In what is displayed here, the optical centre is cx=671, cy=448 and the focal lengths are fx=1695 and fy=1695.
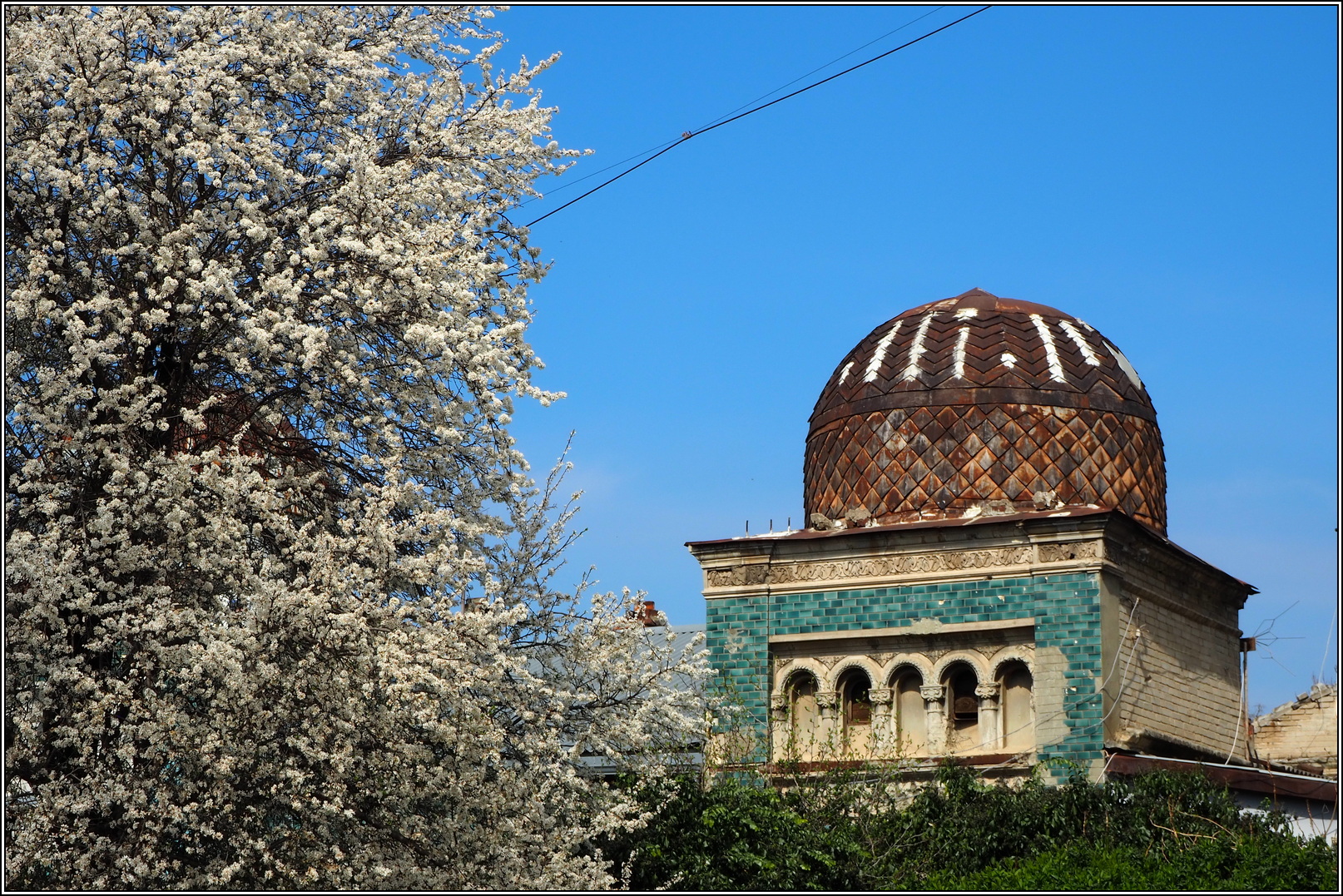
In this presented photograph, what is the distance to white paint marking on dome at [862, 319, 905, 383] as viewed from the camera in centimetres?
2320

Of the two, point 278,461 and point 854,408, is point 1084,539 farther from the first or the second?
point 278,461

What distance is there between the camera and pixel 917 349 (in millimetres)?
23219

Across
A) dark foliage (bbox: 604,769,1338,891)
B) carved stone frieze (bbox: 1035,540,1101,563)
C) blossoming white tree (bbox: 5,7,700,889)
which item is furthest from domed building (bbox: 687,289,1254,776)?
blossoming white tree (bbox: 5,7,700,889)

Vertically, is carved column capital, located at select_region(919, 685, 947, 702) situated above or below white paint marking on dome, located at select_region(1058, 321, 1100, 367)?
below

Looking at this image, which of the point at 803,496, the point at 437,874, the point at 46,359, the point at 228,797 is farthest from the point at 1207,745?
the point at 46,359

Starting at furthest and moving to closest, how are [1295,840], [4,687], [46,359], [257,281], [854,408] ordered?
1. [854,408]
2. [1295,840]
3. [257,281]
4. [46,359]
5. [4,687]

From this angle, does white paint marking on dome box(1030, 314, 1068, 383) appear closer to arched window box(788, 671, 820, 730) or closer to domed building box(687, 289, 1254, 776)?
domed building box(687, 289, 1254, 776)

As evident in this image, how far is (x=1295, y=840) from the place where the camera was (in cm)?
1728

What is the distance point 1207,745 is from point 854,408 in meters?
6.39

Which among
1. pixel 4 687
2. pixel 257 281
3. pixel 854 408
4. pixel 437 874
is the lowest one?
pixel 437 874

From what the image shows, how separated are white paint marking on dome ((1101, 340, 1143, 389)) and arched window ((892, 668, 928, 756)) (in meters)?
5.51

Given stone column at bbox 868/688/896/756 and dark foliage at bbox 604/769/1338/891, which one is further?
stone column at bbox 868/688/896/756

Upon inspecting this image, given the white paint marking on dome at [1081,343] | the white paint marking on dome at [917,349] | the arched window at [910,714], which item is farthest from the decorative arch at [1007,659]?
the white paint marking on dome at [1081,343]

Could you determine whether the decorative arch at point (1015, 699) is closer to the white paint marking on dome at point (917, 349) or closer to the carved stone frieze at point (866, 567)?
the carved stone frieze at point (866, 567)
